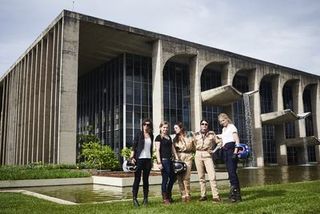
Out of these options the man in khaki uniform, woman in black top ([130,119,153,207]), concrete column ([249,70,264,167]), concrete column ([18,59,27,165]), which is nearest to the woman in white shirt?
the man in khaki uniform

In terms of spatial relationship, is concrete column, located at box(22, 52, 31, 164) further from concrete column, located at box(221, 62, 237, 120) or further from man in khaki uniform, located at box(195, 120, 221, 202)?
man in khaki uniform, located at box(195, 120, 221, 202)

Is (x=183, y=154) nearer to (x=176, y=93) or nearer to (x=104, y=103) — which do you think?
(x=176, y=93)

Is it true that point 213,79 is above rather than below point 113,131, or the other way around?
above

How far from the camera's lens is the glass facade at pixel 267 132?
45.7m

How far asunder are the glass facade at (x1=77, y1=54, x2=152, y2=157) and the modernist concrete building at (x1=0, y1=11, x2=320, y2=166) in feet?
0.33

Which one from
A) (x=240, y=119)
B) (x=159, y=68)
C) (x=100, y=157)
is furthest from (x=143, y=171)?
(x=240, y=119)

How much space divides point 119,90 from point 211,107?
38.0 feet

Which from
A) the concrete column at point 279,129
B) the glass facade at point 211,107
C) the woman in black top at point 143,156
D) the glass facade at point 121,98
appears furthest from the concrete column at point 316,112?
the woman in black top at point 143,156

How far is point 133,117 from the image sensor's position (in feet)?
113

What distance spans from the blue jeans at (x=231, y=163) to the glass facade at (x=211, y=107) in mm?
31287

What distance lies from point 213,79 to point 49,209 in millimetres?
36107

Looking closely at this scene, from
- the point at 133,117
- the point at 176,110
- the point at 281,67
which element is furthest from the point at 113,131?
the point at 281,67

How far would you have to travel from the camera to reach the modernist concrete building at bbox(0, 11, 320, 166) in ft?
86.7

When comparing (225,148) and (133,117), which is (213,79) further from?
(225,148)
